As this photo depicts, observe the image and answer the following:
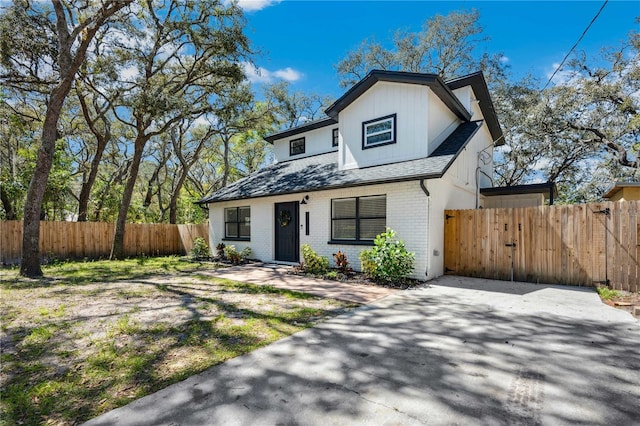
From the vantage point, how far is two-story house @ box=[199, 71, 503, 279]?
7.67 metres

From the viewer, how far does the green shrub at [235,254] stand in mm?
11039

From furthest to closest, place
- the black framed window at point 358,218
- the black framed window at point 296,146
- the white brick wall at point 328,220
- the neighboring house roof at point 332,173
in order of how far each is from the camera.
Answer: the black framed window at point 296,146
the black framed window at point 358,218
the neighboring house roof at point 332,173
the white brick wall at point 328,220

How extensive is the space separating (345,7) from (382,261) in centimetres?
782

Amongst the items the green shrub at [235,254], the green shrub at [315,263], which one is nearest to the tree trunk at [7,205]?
the green shrub at [235,254]

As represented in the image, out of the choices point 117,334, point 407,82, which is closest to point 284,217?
point 407,82

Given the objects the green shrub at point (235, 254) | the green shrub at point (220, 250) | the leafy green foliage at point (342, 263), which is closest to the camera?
the leafy green foliage at point (342, 263)

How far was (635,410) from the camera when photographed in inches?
86.7

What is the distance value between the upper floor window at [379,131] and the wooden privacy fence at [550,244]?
286 cm

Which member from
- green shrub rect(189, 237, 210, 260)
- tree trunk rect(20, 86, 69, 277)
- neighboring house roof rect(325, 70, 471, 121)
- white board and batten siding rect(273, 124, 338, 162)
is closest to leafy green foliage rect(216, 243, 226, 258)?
green shrub rect(189, 237, 210, 260)

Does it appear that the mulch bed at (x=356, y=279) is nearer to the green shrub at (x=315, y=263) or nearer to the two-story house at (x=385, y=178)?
the green shrub at (x=315, y=263)

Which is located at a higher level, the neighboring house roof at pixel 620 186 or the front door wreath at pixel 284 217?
the neighboring house roof at pixel 620 186

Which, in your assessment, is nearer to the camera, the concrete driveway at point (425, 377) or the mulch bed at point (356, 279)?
the concrete driveway at point (425, 377)

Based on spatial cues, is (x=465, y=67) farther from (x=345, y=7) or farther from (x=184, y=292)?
(x=184, y=292)

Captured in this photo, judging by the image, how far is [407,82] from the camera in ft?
28.3
